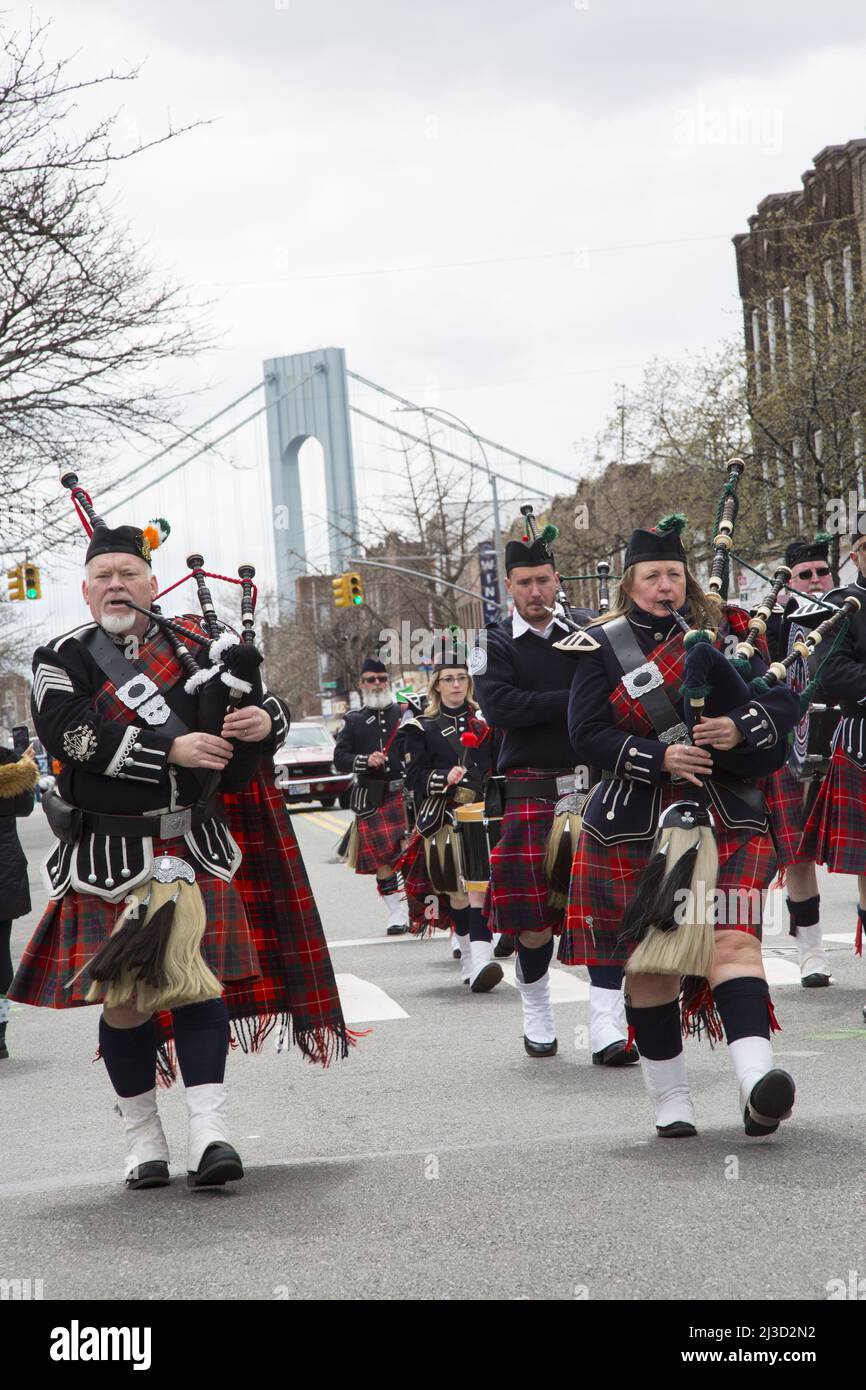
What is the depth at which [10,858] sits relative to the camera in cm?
859

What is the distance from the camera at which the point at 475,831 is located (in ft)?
32.8

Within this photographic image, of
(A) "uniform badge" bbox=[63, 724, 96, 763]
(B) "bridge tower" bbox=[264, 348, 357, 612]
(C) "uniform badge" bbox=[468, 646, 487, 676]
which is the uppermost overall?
(B) "bridge tower" bbox=[264, 348, 357, 612]

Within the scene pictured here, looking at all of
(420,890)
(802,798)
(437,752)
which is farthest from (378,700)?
(802,798)

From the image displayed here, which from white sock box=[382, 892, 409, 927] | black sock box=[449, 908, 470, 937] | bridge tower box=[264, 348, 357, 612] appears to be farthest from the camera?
bridge tower box=[264, 348, 357, 612]

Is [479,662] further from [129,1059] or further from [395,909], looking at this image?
[395,909]

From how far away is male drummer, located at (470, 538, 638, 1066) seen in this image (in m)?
7.10

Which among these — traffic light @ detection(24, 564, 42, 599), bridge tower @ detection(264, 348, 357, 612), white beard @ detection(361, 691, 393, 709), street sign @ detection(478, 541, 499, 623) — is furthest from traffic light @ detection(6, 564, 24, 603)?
bridge tower @ detection(264, 348, 357, 612)

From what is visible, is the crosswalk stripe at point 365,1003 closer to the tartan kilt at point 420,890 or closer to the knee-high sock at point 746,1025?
the tartan kilt at point 420,890

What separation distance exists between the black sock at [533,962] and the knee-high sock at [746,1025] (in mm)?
2218

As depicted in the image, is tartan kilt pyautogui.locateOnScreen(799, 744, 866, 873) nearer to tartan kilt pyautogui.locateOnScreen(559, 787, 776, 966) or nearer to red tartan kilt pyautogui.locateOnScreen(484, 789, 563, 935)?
red tartan kilt pyautogui.locateOnScreen(484, 789, 563, 935)

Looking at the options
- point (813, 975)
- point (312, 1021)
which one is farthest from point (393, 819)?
point (312, 1021)

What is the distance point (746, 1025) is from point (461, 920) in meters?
5.35

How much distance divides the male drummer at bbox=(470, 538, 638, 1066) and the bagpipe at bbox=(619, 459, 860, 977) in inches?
71.7
